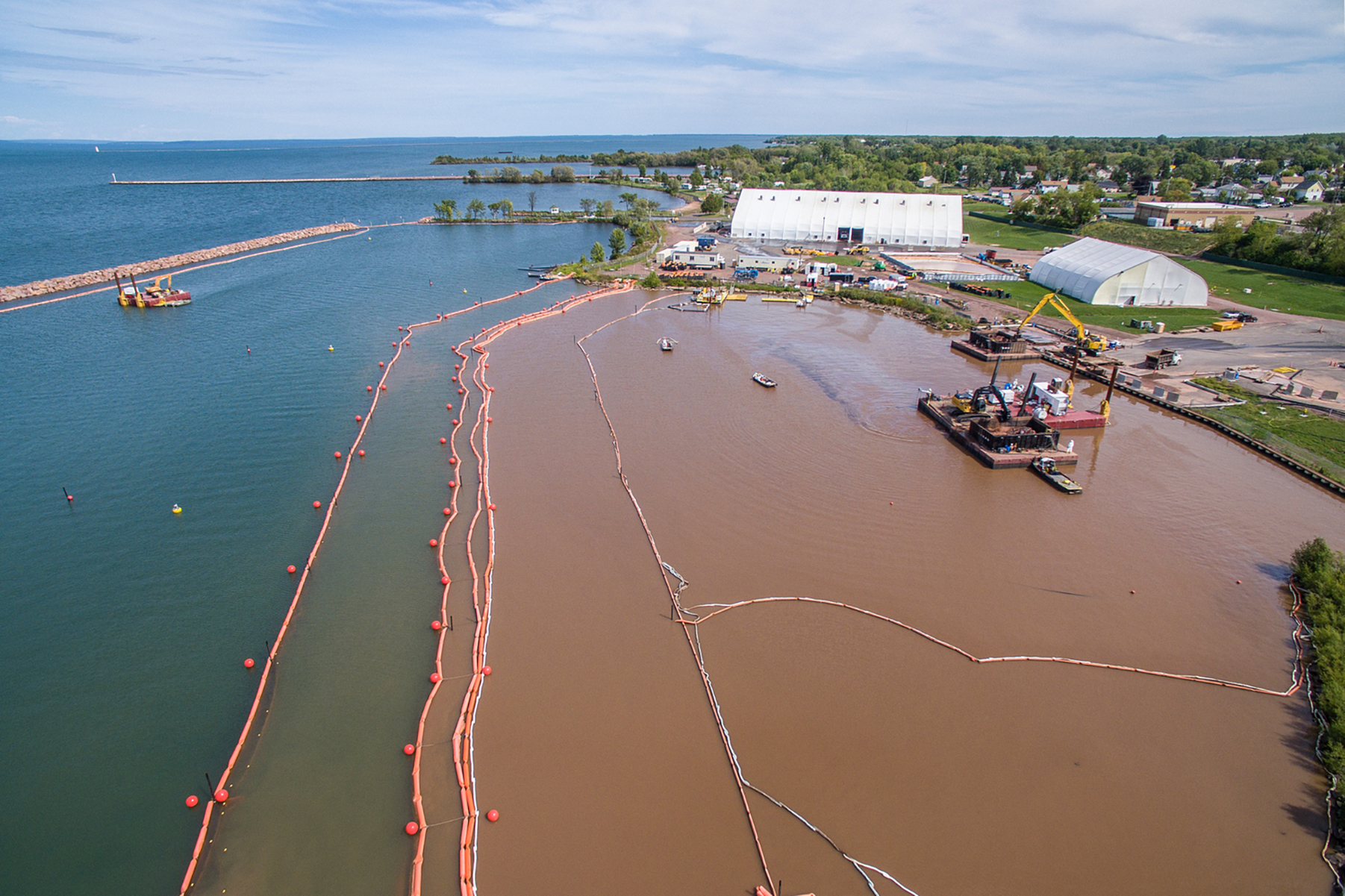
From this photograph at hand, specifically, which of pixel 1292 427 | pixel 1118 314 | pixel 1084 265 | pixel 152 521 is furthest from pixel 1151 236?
pixel 152 521

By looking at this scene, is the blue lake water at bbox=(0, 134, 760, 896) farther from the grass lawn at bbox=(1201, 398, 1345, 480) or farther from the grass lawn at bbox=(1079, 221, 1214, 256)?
the grass lawn at bbox=(1079, 221, 1214, 256)

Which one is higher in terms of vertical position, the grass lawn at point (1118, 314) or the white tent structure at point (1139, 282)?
the white tent structure at point (1139, 282)

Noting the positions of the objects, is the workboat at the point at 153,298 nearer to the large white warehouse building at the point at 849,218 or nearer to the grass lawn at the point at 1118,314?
the large white warehouse building at the point at 849,218

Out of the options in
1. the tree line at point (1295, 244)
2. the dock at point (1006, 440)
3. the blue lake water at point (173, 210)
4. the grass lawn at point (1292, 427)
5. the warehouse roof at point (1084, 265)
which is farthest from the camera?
the blue lake water at point (173, 210)

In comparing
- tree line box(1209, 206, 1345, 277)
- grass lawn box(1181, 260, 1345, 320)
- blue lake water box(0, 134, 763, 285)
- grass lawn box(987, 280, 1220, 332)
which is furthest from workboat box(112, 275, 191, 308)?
tree line box(1209, 206, 1345, 277)

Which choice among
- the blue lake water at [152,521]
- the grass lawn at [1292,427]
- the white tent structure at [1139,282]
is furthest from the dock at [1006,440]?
the blue lake water at [152,521]

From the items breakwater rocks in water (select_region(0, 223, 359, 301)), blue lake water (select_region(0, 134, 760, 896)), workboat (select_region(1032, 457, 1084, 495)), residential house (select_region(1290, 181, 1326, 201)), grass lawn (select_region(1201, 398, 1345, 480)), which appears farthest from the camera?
residential house (select_region(1290, 181, 1326, 201))
